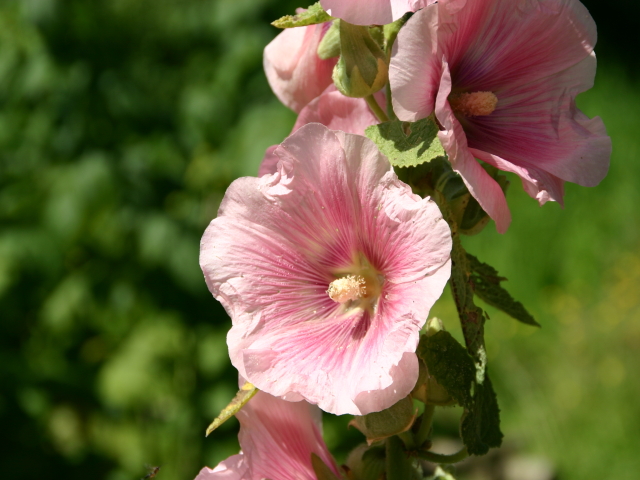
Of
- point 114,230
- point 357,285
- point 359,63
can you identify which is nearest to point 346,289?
point 357,285

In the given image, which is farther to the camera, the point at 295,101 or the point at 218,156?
the point at 218,156

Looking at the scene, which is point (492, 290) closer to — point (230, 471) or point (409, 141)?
point (409, 141)

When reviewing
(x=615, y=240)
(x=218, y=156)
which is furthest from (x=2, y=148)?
(x=615, y=240)

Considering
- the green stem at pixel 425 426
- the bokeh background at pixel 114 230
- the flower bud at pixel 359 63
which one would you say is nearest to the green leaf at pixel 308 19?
the flower bud at pixel 359 63

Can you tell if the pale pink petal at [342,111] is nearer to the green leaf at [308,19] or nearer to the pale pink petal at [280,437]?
the green leaf at [308,19]

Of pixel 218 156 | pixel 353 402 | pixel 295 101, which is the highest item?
pixel 295 101

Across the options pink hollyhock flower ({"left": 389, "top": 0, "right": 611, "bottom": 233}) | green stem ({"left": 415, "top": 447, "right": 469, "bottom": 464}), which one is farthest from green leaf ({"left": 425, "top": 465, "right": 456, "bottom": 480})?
pink hollyhock flower ({"left": 389, "top": 0, "right": 611, "bottom": 233})

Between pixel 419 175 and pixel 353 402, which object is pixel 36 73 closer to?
pixel 419 175
